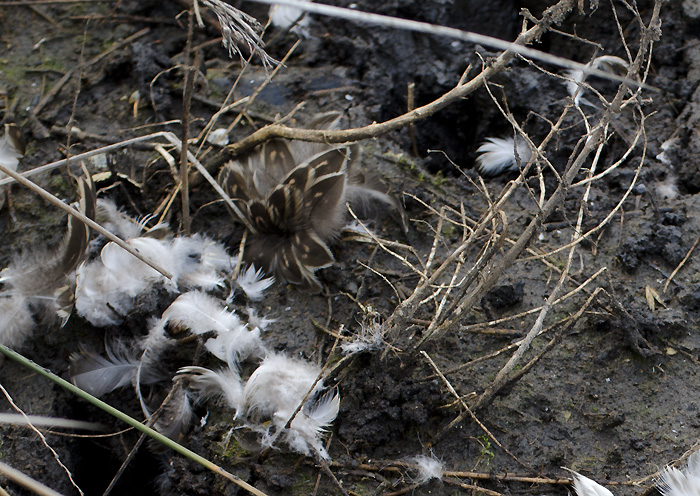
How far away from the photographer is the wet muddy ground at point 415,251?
209cm

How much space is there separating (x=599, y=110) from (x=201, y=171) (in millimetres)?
1716

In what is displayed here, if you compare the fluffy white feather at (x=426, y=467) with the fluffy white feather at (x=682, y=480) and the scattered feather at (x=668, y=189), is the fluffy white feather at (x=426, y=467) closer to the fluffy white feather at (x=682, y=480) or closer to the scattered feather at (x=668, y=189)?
the fluffy white feather at (x=682, y=480)

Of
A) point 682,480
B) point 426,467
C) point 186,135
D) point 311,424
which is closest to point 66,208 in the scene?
point 186,135

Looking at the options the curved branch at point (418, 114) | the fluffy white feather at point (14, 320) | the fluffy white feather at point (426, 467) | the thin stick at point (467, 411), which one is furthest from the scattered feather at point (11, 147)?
the fluffy white feather at point (426, 467)

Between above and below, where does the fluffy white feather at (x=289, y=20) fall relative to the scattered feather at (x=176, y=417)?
above

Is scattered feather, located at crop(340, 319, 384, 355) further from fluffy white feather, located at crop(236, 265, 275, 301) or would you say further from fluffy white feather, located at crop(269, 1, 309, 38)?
fluffy white feather, located at crop(269, 1, 309, 38)

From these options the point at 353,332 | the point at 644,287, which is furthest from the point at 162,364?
the point at 644,287

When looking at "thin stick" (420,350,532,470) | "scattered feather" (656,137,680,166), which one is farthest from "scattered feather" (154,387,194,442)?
"scattered feather" (656,137,680,166)

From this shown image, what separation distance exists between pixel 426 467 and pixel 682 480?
2.34ft

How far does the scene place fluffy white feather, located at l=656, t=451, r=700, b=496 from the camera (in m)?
1.79

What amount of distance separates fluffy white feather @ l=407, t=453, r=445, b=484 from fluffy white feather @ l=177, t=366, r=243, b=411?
612 millimetres

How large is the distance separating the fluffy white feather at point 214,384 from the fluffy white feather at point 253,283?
Answer: 0.35 metres

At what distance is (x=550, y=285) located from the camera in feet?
8.02

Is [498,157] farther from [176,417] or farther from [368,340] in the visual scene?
[176,417]
